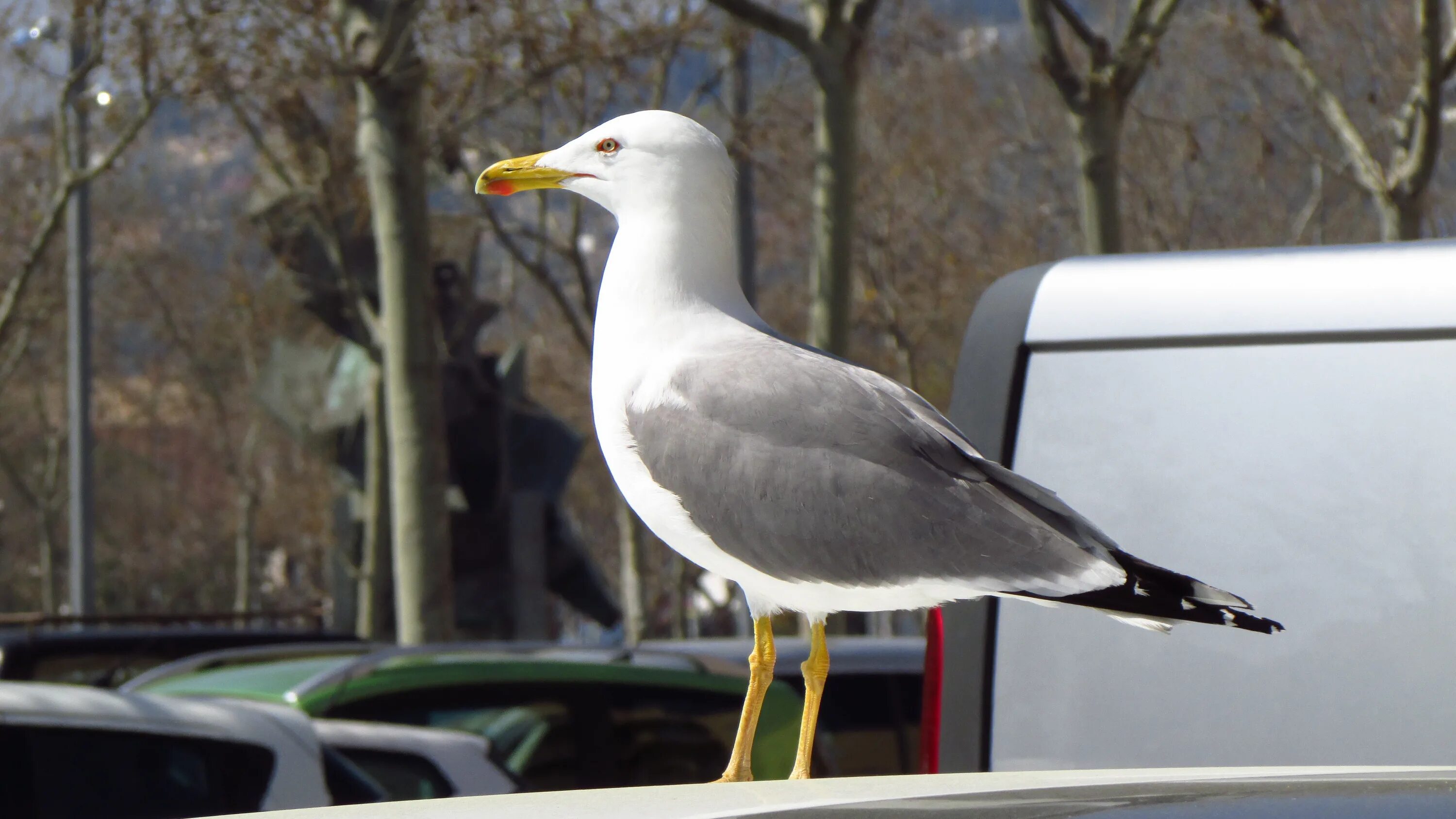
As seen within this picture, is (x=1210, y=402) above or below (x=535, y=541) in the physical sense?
above

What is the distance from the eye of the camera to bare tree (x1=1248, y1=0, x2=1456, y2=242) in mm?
13383

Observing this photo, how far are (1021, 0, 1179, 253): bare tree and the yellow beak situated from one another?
1037 centimetres

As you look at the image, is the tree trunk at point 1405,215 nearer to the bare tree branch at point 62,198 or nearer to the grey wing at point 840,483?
the bare tree branch at point 62,198

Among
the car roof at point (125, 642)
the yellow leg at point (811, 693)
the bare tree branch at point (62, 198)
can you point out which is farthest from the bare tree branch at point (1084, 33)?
the yellow leg at point (811, 693)

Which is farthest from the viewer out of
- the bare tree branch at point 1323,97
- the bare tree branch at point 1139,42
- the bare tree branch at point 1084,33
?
the bare tree branch at point 1323,97

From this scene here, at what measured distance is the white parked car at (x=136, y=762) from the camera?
5.21 metres

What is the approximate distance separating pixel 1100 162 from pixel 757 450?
10723mm

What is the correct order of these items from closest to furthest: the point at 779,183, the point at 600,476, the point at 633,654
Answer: the point at 633,654
the point at 779,183
the point at 600,476

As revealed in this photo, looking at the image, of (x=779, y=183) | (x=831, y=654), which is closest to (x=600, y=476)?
(x=779, y=183)

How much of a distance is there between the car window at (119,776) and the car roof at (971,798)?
343 cm

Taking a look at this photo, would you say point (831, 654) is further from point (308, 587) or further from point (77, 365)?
point (308, 587)

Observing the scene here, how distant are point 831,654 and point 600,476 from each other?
3246 centimetres

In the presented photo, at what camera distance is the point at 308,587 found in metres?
66.1

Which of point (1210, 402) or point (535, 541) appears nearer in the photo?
point (1210, 402)
